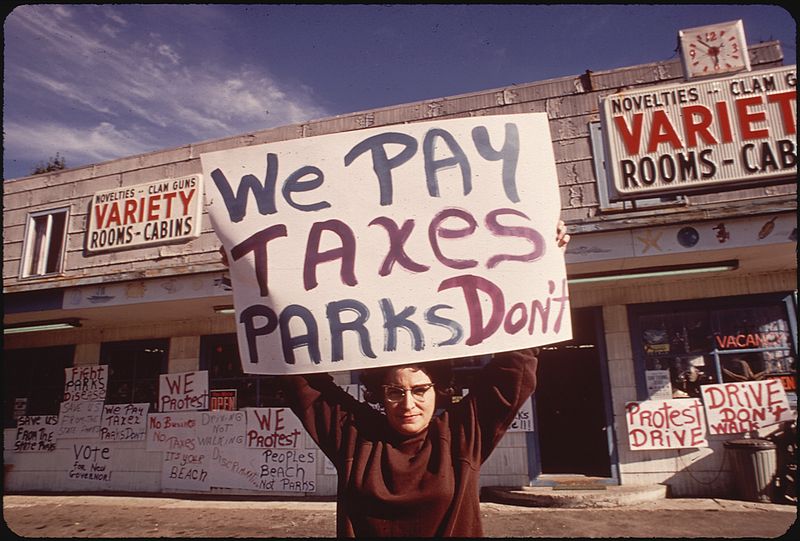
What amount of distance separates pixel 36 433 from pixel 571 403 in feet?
35.5

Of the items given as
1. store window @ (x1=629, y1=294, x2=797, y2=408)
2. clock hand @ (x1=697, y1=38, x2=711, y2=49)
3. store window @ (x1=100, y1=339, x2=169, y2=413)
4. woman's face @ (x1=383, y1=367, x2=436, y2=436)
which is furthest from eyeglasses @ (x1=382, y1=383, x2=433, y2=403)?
store window @ (x1=100, y1=339, x2=169, y2=413)

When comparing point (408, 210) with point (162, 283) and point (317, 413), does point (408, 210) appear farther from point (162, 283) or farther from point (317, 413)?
point (162, 283)

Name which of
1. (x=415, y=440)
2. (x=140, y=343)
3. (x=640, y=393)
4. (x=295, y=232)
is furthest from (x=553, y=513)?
(x=140, y=343)

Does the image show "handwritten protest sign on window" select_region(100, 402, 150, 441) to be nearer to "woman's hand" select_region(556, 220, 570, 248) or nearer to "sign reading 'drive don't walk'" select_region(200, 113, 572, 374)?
"sign reading 'drive don't walk'" select_region(200, 113, 572, 374)

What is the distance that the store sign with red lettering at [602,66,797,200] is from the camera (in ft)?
21.1

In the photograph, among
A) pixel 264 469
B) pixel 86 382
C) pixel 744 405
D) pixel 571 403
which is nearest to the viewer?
pixel 744 405

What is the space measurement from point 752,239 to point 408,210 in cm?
561

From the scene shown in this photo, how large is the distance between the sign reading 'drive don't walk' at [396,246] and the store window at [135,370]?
27.7ft

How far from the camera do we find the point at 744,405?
276 inches

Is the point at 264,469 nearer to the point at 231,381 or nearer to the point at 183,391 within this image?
the point at 231,381

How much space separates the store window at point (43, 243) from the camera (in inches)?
424

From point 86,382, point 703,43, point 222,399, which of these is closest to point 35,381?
point 86,382

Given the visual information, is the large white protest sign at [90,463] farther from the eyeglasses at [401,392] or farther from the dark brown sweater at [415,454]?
the eyeglasses at [401,392]

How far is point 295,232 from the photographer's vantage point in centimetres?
229
